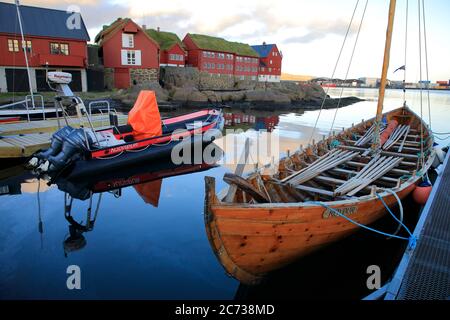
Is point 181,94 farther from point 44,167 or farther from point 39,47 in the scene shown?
point 44,167

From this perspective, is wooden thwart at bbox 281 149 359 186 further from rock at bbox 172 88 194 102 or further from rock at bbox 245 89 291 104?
rock at bbox 245 89 291 104

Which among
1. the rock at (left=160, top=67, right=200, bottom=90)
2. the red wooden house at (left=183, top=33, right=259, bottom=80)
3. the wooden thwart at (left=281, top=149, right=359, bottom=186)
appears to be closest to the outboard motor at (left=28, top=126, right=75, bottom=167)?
the wooden thwart at (left=281, top=149, right=359, bottom=186)

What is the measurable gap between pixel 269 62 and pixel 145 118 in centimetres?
5527

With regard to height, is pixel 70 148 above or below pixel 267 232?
above

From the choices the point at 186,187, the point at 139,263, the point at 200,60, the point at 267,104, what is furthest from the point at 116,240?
the point at 200,60

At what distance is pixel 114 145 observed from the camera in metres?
11.8

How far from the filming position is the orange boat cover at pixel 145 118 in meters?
13.2

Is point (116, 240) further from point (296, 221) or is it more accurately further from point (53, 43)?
point (53, 43)

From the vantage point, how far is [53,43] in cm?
3250

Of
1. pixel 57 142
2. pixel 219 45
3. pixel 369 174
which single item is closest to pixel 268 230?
pixel 369 174

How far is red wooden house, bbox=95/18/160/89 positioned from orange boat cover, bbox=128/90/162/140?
27.8m

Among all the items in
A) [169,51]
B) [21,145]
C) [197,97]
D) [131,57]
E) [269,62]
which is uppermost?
[269,62]

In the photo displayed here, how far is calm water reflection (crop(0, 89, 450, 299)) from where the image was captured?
5559 mm
